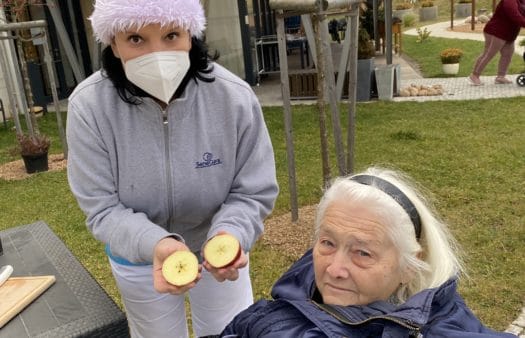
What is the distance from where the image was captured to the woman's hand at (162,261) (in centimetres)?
182

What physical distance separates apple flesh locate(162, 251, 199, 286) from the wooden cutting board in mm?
543

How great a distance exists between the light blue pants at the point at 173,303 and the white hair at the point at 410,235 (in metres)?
0.63

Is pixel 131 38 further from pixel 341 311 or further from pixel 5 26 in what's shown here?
pixel 5 26

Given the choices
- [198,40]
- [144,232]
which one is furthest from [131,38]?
[144,232]

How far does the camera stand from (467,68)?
13.1 m

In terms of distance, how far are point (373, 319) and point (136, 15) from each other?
123 cm

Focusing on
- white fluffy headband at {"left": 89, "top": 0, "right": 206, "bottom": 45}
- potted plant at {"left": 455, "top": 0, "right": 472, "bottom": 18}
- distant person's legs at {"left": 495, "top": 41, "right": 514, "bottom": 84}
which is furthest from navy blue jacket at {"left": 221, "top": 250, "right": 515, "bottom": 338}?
potted plant at {"left": 455, "top": 0, "right": 472, "bottom": 18}

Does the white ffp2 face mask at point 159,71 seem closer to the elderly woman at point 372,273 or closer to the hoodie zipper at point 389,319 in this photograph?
the elderly woman at point 372,273

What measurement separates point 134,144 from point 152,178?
138 mm

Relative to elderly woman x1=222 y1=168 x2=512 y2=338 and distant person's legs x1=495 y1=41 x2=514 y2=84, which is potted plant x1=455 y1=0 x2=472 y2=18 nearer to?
distant person's legs x1=495 y1=41 x2=514 y2=84

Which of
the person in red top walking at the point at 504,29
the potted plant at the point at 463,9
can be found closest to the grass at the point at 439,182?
the person in red top walking at the point at 504,29

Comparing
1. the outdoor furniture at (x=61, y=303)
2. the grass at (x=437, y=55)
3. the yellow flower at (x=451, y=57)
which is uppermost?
the outdoor furniture at (x=61, y=303)

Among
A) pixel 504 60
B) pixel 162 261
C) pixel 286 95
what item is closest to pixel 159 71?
pixel 162 261

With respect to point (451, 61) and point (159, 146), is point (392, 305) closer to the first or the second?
point (159, 146)
